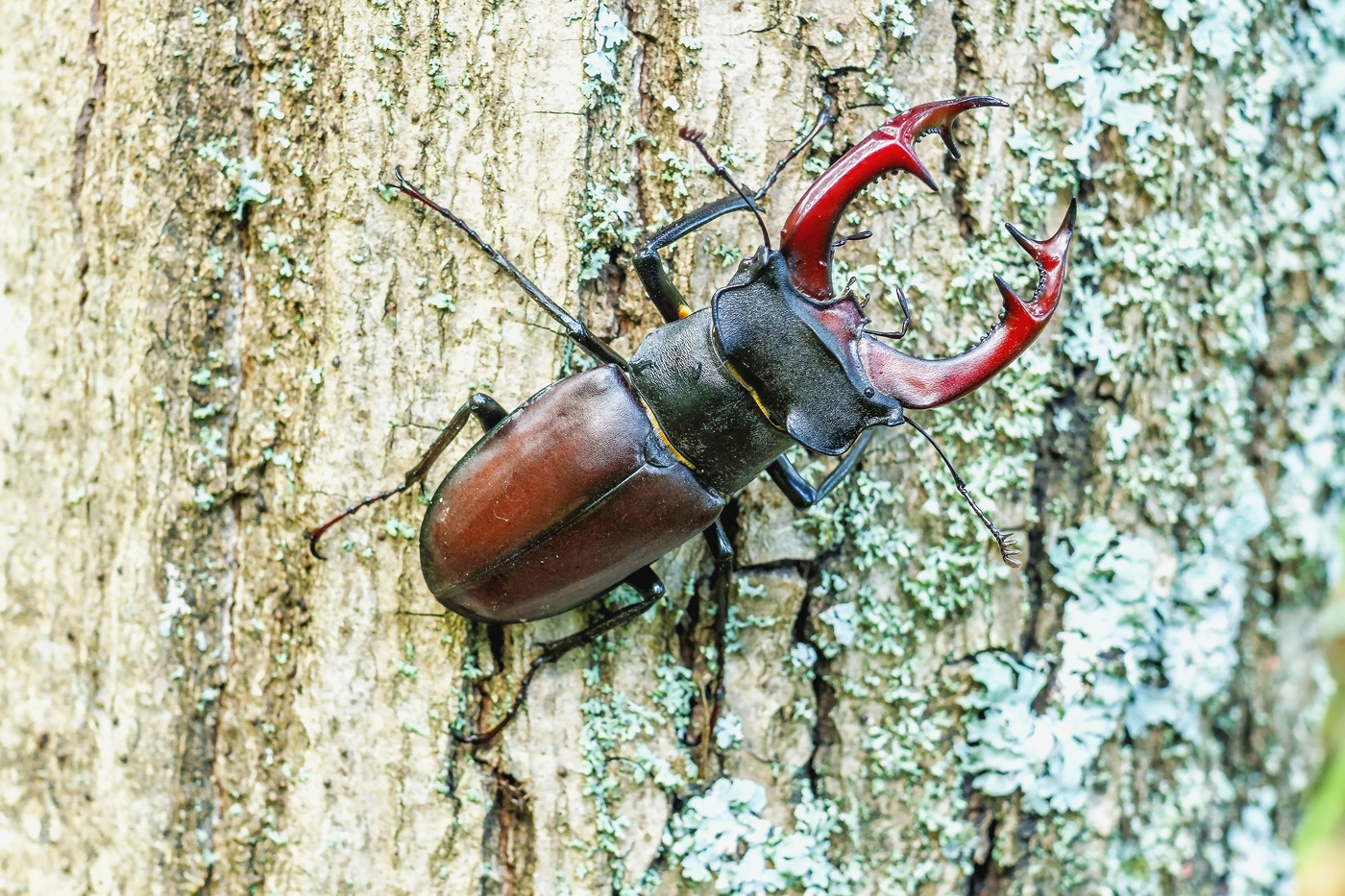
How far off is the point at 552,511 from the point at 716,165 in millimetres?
786

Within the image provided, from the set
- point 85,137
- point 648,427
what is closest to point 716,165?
point 648,427

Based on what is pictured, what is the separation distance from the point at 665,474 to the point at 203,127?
4.07ft

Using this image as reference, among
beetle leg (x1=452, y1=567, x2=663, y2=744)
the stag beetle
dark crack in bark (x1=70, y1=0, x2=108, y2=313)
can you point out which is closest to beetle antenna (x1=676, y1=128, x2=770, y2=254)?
the stag beetle

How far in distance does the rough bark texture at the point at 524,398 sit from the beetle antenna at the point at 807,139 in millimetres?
36

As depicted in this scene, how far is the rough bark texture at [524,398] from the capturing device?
6.92 ft

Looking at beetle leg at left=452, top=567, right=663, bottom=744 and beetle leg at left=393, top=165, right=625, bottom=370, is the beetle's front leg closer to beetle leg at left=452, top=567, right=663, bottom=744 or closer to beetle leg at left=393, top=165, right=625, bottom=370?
beetle leg at left=393, top=165, right=625, bottom=370

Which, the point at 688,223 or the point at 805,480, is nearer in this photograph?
the point at 688,223

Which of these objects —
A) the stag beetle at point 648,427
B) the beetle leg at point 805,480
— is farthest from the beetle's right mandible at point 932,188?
the beetle leg at point 805,480

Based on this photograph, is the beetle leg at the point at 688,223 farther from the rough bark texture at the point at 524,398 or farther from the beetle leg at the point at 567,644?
the beetle leg at the point at 567,644

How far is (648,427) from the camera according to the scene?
7.27 feet

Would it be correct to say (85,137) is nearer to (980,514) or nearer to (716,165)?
(716,165)

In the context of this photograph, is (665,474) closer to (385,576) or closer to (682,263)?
(682,263)

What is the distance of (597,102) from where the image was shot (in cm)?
207

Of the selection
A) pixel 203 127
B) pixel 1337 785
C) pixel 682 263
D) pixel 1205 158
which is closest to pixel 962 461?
pixel 682 263
